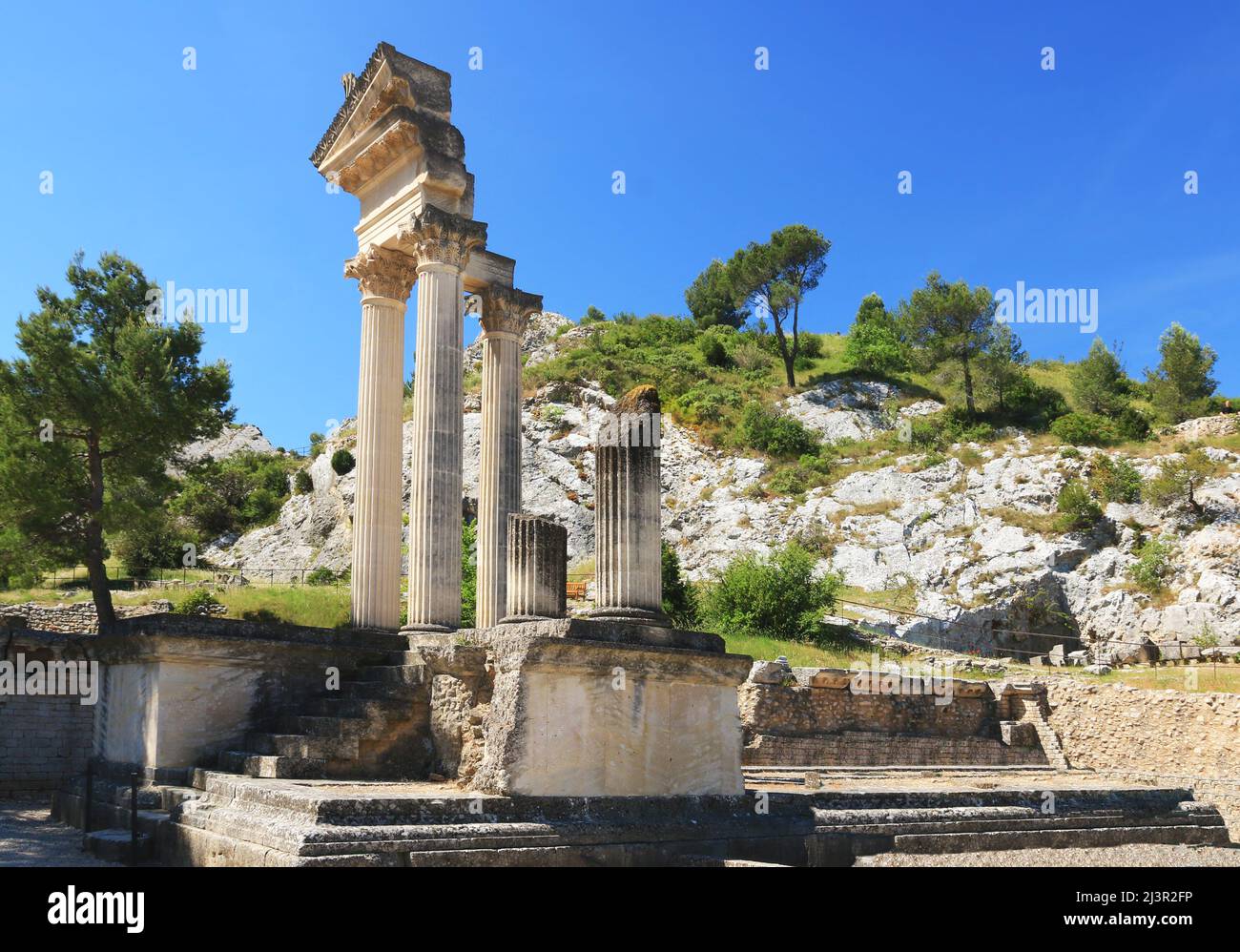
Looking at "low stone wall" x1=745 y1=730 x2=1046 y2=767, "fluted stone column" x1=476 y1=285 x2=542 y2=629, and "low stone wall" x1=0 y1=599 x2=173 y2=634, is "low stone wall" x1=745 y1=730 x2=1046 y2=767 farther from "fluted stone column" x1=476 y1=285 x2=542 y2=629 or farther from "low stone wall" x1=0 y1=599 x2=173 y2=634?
"low stone wall" x1=0 y1=599 x2=173 y2=634

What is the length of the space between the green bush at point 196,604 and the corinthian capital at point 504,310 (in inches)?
596

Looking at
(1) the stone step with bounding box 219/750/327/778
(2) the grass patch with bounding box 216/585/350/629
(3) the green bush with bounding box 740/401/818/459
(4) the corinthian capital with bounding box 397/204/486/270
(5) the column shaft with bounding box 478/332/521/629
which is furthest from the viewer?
(3) the green bush with bounding box 740/401/818/459

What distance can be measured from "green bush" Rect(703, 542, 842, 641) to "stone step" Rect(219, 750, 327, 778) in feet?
70.6

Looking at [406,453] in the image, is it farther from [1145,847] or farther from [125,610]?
[1145,847]

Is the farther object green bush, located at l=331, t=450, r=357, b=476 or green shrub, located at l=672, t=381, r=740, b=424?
green shrub, located at l=672, t=381, r=740, b=424

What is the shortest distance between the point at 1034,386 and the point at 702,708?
46.6 m

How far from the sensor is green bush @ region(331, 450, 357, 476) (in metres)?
45.3

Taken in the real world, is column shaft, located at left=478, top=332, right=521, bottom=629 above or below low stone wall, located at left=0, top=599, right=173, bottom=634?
above

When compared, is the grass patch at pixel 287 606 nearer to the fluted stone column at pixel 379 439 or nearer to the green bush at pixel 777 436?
the fluted stone column at pixel 379 439

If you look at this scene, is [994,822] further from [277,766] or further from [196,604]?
[196,604]

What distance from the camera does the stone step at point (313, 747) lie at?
30.3ft

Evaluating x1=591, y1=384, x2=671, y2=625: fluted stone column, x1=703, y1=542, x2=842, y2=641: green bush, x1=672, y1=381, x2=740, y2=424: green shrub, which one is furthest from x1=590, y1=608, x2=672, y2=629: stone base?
x1=672, y1=381, x2=740, y2=424: green shrub

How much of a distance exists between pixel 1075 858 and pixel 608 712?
17.0 ft
